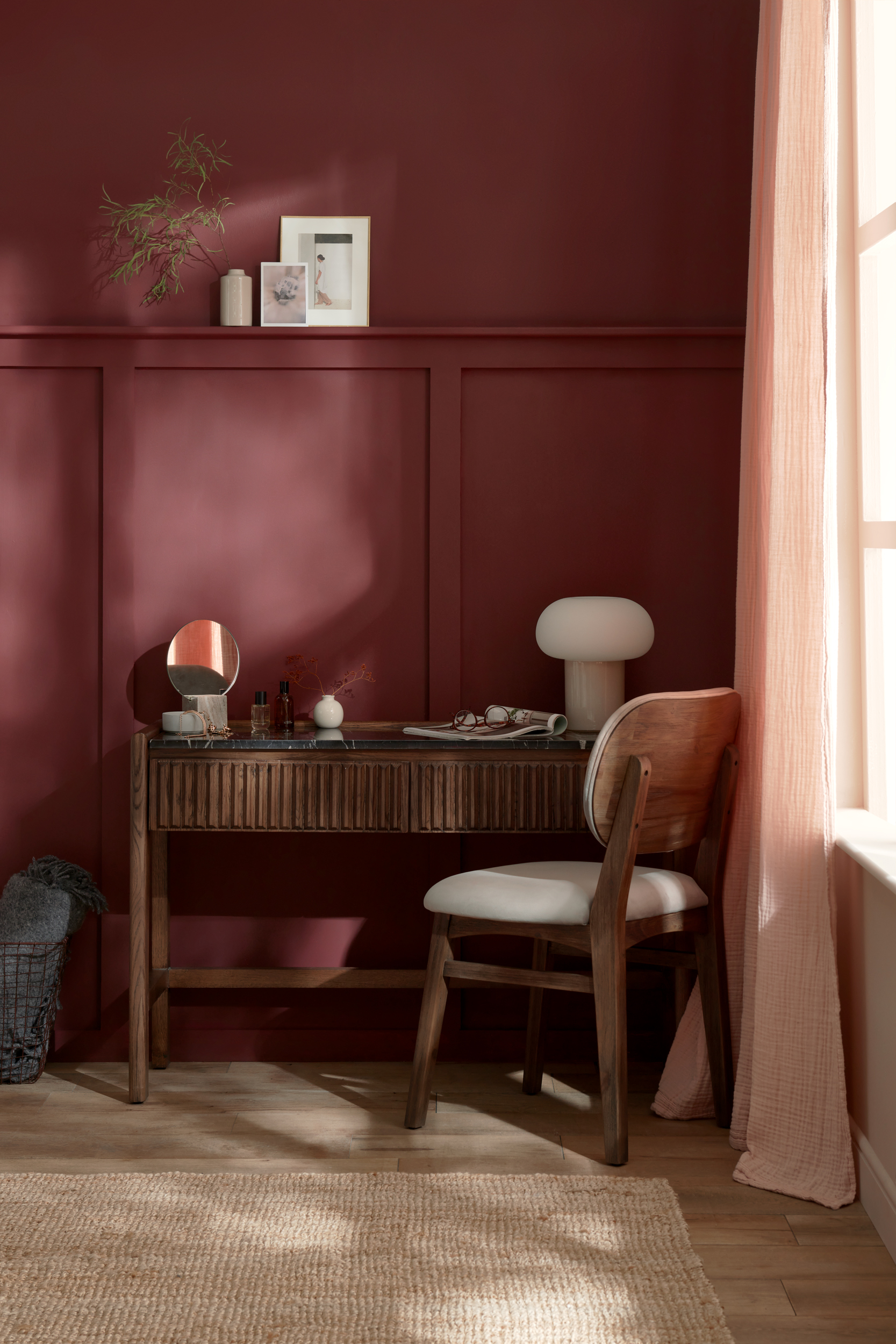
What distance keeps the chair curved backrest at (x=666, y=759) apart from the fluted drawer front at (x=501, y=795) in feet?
0.91

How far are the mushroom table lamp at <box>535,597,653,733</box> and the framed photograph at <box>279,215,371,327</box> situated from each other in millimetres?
→ 967

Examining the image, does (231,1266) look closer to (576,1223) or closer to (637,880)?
(576,1223)

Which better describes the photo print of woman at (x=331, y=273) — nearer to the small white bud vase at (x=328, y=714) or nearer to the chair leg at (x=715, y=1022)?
the small white bud vase at (x=328, y=714)

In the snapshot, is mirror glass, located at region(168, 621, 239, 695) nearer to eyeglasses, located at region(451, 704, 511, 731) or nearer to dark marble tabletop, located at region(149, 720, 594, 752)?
dark marble tabletop, located at region(149, 720, 594, 752)

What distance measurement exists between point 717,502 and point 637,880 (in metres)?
1.11

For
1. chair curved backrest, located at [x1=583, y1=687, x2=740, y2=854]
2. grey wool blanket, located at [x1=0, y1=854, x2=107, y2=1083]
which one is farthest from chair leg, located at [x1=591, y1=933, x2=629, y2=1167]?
grey wool blanket, located at [x1=0, y1=854, x2=107, y2=1083]

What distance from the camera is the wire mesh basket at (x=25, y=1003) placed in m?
2.64

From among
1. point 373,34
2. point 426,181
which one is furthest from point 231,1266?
point 373,34

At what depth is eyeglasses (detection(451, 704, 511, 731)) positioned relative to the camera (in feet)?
8.78

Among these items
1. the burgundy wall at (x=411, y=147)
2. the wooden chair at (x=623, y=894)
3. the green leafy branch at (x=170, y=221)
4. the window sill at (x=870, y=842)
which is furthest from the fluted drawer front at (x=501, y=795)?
the green leafy branch at (x=170, y=221)

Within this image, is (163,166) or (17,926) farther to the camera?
(163,166)

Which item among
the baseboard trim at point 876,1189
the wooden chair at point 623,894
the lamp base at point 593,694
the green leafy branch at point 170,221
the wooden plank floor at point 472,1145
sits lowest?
the wooden plank floor at point 472,1145

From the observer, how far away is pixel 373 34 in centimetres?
287

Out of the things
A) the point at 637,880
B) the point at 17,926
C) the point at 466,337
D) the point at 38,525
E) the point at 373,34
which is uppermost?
the point at 373,34
